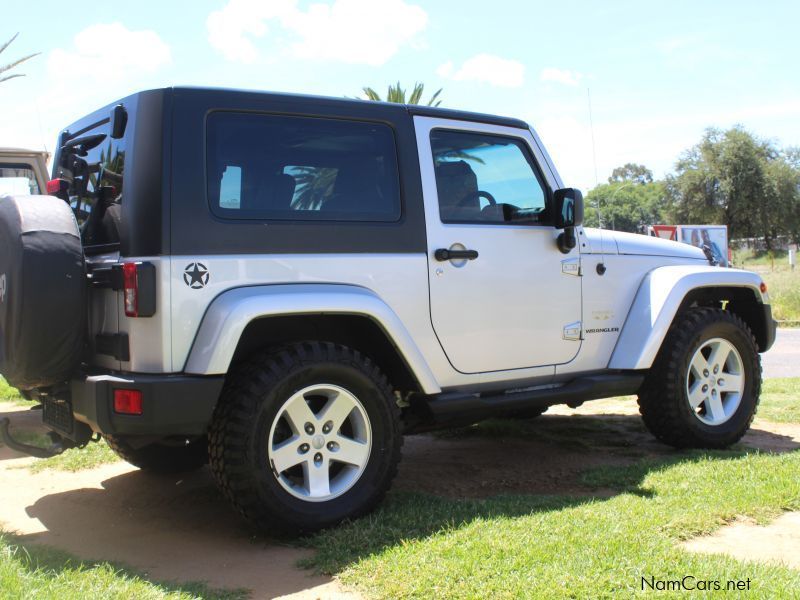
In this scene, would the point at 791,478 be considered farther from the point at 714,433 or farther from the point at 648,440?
the point at 648,440

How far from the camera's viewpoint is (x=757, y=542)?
11.5 feet

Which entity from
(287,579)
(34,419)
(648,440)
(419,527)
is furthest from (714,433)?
(34,419)

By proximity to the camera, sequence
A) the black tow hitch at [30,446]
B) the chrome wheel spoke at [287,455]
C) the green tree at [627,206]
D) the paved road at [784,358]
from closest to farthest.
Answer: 1. the chrome wheel spoke at [287,455]
2. the black tow hitch at [30,446]
3. the paved road at [784,358]
4. the green tree at [627,206]

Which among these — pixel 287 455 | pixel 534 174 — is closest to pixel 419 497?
pixel 287 455

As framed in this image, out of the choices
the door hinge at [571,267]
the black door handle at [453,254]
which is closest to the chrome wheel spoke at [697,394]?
the door hinge at [571,267]

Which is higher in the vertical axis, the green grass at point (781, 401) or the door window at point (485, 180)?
the door window at point (485, 180)

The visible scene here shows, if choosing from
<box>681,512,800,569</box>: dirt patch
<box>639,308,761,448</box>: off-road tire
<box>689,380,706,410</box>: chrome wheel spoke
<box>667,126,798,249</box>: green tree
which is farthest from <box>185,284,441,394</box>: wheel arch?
<box>667,126,798,249</box>: green tree

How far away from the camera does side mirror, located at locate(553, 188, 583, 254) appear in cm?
477

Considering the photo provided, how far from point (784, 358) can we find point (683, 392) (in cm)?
671

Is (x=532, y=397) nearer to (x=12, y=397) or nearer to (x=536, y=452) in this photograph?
(x=536, y=452)

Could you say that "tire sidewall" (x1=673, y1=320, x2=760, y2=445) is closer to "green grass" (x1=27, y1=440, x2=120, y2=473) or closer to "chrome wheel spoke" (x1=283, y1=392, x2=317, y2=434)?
"chrome wheel spoke" (x1=283, y1=392, x2=317, y2=434)

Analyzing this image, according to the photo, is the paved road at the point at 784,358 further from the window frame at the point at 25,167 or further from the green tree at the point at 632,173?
the green tree at the point at 632,173

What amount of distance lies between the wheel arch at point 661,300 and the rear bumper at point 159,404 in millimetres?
2761

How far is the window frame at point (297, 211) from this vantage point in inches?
144
